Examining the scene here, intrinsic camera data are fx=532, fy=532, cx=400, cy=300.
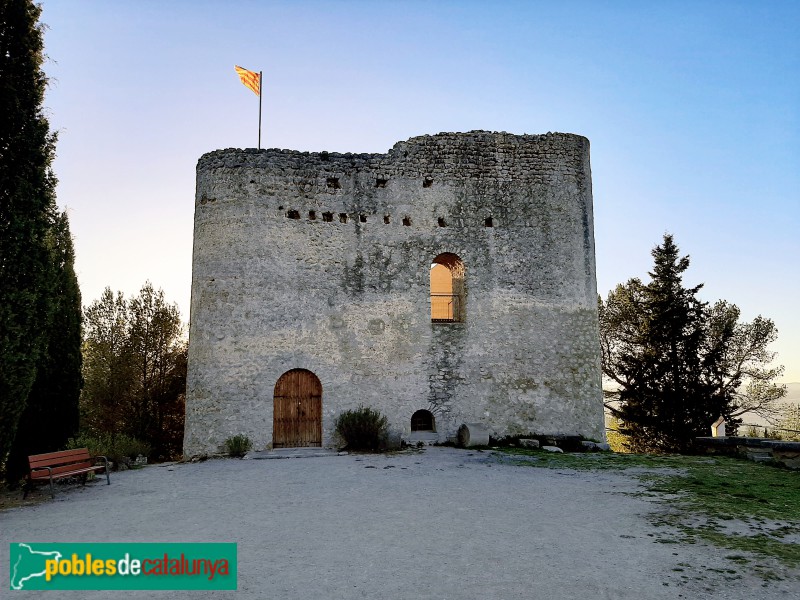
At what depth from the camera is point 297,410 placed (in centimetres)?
1331

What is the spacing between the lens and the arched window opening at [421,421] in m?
14.3

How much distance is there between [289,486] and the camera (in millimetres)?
8875

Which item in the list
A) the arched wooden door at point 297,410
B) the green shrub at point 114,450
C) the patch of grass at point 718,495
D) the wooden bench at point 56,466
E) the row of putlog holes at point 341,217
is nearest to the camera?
the patch of grass at point 718,495

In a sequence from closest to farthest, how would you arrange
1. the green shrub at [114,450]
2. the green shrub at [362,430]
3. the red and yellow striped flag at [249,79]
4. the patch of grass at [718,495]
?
1. the patch of grass at [718,495]
2. the green shrub at [114,450]
3. the green shrub at [362,430]
4. the red and yellow striped flag at [249,79]

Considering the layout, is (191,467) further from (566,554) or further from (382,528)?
(566,554)

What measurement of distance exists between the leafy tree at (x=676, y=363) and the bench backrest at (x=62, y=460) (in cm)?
1999

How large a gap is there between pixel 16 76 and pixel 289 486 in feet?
26.3

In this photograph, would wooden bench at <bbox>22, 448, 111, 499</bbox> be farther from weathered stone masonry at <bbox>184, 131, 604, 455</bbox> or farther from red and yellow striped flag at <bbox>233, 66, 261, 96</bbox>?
red and yellow striped flag at <bbox>233, 66, 261, 96</bbox>

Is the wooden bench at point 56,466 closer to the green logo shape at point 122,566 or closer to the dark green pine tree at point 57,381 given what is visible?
the dark green pine tree at point 57,381

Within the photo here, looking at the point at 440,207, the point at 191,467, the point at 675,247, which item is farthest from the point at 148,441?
the point at 675,247

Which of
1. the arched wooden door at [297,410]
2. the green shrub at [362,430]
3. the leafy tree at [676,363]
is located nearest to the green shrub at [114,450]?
the arched wooden door at [297,410]

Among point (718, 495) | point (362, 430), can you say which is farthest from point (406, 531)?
point (362, 430)

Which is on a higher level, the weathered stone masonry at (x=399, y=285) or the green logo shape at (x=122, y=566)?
the weathered stone masonry at (x=399, y=285)

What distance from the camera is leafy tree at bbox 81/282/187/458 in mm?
18266
